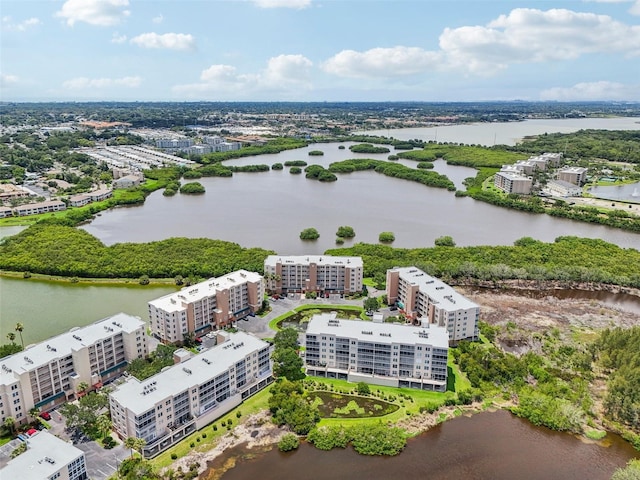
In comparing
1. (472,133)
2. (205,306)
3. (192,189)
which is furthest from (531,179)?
(472,133)

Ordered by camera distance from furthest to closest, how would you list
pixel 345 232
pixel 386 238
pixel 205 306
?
1. pixel 345 232
2. pixel 386 238
3. pixel 205 306

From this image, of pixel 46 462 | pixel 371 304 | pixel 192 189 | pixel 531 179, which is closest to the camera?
pixel 46 462

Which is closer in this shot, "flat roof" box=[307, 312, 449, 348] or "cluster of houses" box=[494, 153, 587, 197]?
"flat roof" box=[307, 312, 449, 348]

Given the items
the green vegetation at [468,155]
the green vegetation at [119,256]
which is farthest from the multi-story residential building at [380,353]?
the green vegetation at [468,155]

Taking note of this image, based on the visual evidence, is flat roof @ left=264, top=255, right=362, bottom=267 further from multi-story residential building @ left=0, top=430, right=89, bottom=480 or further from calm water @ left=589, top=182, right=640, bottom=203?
calm water @ left=589, top=182, right=640, bottom=203

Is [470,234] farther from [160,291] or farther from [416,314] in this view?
[160,291]

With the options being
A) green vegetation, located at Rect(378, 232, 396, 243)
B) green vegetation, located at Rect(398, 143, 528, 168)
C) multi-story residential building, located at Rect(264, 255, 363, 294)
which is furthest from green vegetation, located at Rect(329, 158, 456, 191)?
multi-story residential building, located at Rect(264, 255, 363, 294)

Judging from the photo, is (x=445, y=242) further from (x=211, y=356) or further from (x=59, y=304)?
(x=59, y=304)
